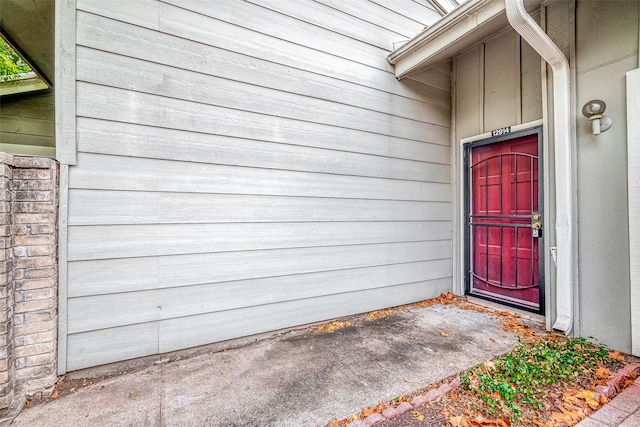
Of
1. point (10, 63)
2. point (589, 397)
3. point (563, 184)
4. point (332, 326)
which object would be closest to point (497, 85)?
point (563, 184)

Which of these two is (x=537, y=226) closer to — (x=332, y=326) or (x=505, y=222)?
(x=505, y=222)

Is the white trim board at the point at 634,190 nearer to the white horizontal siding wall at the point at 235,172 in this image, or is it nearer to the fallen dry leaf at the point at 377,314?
the white horizontal siding wall at the point at 235,172

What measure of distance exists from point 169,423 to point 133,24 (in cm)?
266

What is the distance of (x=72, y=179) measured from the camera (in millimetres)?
1946

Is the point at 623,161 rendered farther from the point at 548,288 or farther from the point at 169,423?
the point at 169,423

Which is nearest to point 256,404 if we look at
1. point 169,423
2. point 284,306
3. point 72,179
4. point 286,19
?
point 169,423

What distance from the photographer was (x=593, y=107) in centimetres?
235

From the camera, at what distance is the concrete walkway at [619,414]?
150cm

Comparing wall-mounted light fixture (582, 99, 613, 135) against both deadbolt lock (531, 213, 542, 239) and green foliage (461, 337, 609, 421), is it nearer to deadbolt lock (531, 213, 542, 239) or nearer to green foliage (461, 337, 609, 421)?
deadbolt lock (531, 213, 542, 239)

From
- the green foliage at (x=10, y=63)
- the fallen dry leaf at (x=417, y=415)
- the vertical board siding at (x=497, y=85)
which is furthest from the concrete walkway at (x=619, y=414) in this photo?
the green foliage at (x=10, y=63)

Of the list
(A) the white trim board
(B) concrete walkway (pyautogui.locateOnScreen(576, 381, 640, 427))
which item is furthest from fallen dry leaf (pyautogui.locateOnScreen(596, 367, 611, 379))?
(A) the white trim board

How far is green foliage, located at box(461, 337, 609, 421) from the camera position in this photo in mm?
1684

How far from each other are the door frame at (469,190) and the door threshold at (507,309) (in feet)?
0.10

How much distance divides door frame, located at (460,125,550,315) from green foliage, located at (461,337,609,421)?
0.68 meters
